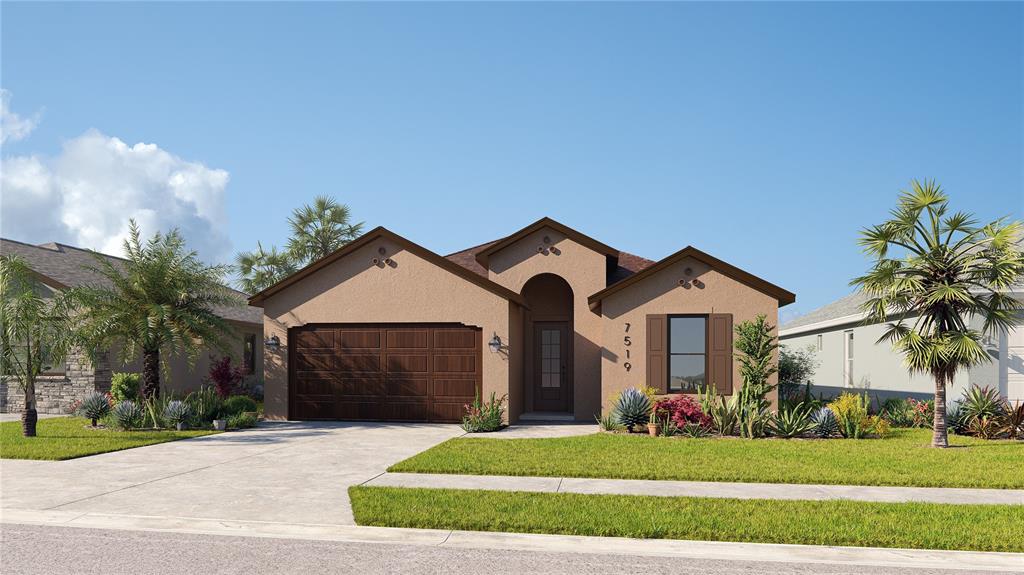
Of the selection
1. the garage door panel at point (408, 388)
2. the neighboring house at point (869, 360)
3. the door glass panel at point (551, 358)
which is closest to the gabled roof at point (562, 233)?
the door glass panel at point (551, 358)

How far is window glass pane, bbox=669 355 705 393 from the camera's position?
17234 mm

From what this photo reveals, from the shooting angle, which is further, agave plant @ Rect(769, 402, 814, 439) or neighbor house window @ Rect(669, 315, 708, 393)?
neighbor house window @ Rect(669, 315, 708, 393)

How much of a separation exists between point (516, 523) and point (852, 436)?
1060 cm

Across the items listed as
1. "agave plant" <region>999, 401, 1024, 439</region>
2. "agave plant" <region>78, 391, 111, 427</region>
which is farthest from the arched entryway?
"agave plant" <region>78, 391, 111, 427</region>

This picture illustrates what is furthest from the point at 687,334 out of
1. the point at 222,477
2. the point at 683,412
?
the point at 222,477

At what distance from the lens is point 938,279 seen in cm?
1434

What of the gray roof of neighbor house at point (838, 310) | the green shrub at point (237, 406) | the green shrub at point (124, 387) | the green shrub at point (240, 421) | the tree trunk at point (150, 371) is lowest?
the green shrub at point (240, 421)

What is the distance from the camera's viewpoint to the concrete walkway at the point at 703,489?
29.5 ft

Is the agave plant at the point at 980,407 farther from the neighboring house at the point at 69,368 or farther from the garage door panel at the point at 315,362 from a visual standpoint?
the neighboring house at the point at 69,368

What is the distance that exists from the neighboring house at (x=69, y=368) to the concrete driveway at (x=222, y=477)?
18.2ft

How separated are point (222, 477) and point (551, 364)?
39.2 ft

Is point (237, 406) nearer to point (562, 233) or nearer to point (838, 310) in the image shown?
point (562, 233)

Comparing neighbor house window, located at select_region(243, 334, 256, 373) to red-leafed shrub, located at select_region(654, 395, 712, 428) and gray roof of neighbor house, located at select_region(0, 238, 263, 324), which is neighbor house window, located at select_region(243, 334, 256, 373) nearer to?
gray roof of neighbor house, located at select_region(0, 238, 263, 324)

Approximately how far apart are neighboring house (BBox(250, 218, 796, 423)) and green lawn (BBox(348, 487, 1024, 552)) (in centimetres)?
868
